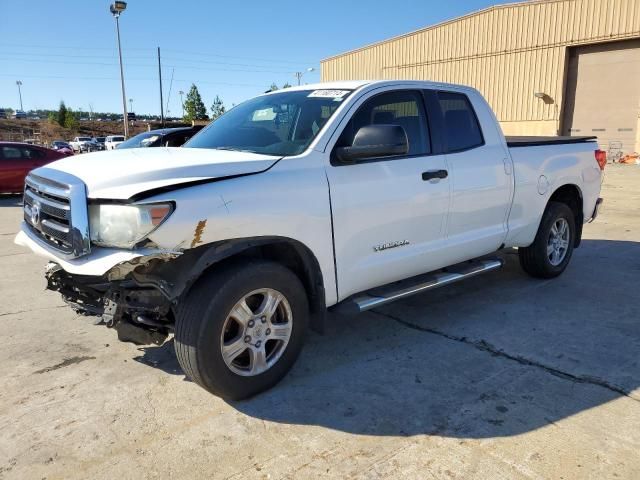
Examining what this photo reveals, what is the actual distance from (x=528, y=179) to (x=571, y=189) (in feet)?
3.63

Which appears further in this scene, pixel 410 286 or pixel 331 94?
pixel 410 286

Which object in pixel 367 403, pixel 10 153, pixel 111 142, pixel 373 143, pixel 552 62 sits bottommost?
pixel 367 403

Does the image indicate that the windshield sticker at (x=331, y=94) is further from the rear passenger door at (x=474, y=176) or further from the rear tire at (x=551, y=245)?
the rear tire at (x=551, y=245)

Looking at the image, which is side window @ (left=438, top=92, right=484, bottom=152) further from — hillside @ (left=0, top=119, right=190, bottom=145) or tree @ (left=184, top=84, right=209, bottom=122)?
hillside @ (left=0, top=119, right=190, bottom=145)

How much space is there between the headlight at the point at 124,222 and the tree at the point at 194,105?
197 feet

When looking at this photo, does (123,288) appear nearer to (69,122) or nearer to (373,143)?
(373,143)

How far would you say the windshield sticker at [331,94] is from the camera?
383 cm

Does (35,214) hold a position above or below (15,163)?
above

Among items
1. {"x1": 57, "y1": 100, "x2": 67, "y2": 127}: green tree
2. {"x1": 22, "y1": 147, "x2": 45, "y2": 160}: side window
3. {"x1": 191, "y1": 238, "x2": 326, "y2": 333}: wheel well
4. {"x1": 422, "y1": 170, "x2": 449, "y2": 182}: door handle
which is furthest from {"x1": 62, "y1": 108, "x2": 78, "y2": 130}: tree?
{"x1": 191, "y1": 238, "x2": 326, "y2": 333}: wheel well

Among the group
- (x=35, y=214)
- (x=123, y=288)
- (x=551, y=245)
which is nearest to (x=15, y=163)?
(x=35, y=214)

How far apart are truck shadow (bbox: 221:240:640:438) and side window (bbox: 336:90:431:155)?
1505mm

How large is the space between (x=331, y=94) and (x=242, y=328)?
1852 millimetres

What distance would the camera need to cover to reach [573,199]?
5.94 meters

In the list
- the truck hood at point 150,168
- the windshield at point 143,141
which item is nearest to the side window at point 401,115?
the truck hood at point 150,168
